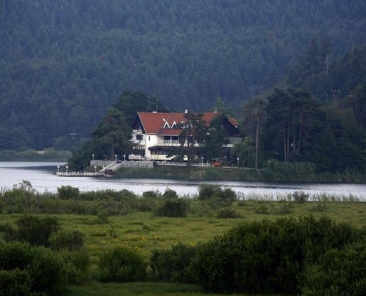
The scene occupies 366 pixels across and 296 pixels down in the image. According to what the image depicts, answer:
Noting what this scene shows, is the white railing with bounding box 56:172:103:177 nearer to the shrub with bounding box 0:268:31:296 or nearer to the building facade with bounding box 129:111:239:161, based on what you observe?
the building facade with bounding box 129:111:239:161

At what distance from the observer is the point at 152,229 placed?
30.5m

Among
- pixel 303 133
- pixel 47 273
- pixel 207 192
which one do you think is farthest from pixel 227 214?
pixel 303 133

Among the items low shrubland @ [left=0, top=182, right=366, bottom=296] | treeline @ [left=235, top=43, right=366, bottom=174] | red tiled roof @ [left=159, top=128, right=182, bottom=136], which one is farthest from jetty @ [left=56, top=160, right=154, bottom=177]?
low shrubland @ [left=0, top=182, right=366, bottom=296]

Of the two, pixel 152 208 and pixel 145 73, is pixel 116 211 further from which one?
pixel 145 73

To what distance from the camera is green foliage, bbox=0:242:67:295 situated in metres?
16.8

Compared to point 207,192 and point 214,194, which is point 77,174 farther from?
point 214,194

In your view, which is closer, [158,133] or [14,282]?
[14,282]

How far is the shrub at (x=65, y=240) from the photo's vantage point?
72.2 feet

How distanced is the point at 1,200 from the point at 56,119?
4568 inches

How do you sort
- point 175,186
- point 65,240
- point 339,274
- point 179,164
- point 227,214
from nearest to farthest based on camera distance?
point 339,274 → point 65,240 → point 227,214 → point 175,186 → point 179,164

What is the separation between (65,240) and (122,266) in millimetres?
2581

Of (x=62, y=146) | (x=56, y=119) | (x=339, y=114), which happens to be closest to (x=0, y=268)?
(x=339, y=114)

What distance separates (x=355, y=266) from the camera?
52.1ft

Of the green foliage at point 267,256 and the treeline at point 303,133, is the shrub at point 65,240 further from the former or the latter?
the treeline at point 303,133
